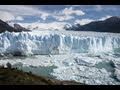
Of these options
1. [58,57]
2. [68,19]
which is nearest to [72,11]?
[68,19]

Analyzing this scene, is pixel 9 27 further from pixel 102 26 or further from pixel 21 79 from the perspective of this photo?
pixel 102 26

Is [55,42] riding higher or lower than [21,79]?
higher

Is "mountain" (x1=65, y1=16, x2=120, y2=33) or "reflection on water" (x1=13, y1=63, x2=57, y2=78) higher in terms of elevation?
"mountain" (x1=65, y1=16, x2=120, y2=33)

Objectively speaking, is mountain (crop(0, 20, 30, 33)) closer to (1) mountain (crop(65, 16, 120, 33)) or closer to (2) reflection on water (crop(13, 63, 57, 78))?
(2) reflection on water (crop(13, 63, 57, 78))

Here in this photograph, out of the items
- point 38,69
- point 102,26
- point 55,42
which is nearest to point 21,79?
point 38,69

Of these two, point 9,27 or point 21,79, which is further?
point 9,27

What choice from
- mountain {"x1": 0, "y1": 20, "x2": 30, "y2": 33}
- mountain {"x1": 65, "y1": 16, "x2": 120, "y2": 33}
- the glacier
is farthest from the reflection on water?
mountain {"x1": 65, "y1": 16, "x2": 120, "y2": 33}

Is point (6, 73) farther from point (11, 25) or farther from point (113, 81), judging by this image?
point (113, 81)
